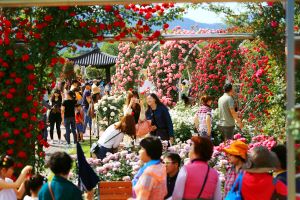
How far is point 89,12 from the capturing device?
10.1 metres

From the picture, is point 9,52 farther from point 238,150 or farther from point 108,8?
point 238,150

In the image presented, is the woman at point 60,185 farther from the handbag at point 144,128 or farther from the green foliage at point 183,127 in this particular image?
the green foliage at point 183,127

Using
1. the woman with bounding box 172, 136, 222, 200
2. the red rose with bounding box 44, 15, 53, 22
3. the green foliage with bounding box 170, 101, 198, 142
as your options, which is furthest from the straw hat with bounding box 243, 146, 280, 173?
the green foliage with bounding box 170, 101, 198, 142

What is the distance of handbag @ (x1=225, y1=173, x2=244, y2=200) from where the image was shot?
20.9 ft

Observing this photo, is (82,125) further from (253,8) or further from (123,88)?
(253,8)

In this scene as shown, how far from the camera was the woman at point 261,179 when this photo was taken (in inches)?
246

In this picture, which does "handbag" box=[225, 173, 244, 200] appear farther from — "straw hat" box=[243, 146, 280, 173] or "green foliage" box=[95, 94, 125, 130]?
"green foliage" box=[95, 94, 125, 130]

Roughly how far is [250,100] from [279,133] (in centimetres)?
605

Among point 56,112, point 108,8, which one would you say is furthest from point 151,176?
point 56,112

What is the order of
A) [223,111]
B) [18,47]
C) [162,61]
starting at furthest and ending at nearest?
[162,61], [223,111], [18,47]

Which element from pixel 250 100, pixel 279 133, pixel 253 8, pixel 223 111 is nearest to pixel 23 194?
pixel 279 133

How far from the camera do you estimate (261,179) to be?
20.6 ft

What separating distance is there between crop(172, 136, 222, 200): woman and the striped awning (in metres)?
39.3

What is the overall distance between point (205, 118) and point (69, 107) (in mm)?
4490
